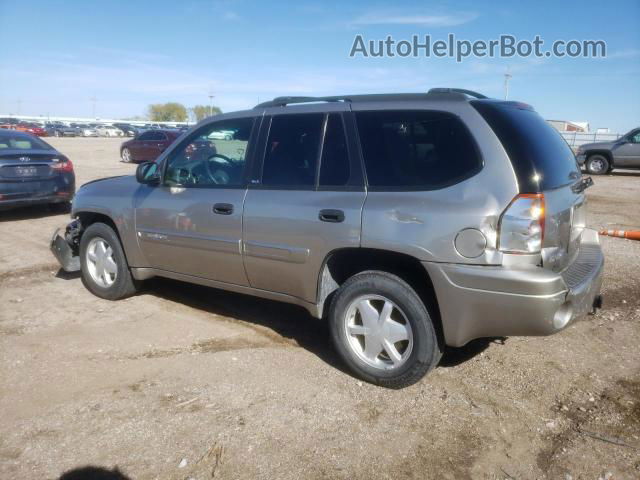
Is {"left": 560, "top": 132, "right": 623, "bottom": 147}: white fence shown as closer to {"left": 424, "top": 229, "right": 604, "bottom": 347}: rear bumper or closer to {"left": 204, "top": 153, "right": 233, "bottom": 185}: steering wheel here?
{"left": 204, "top": 153, "right": 233, "bottom": 185}: steering wheel

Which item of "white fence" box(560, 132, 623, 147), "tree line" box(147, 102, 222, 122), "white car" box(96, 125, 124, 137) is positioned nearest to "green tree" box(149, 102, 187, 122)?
"tree line" box(147, 102, 222, 122)

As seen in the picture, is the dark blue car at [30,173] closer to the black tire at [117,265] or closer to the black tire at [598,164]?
the black tire at [117,265]

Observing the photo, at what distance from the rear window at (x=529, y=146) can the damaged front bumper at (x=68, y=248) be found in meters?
4.28

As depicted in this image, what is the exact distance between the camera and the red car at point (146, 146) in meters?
22.9

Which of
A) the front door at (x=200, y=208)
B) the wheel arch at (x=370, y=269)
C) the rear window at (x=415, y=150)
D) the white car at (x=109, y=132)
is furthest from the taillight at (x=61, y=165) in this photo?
the white car at (x=109, y=132)

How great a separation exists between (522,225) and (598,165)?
18731 millimetres

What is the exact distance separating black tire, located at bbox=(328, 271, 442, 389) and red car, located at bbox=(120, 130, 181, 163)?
2061cm

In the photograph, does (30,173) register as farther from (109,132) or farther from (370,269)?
(109,132)

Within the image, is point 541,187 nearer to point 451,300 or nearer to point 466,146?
point 466,146

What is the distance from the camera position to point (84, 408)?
330 centimetres

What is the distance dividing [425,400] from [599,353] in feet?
5.18

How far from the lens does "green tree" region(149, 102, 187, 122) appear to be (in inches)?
4911

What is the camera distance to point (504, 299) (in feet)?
10.0

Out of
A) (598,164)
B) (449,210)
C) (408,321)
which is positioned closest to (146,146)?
(598,164)
